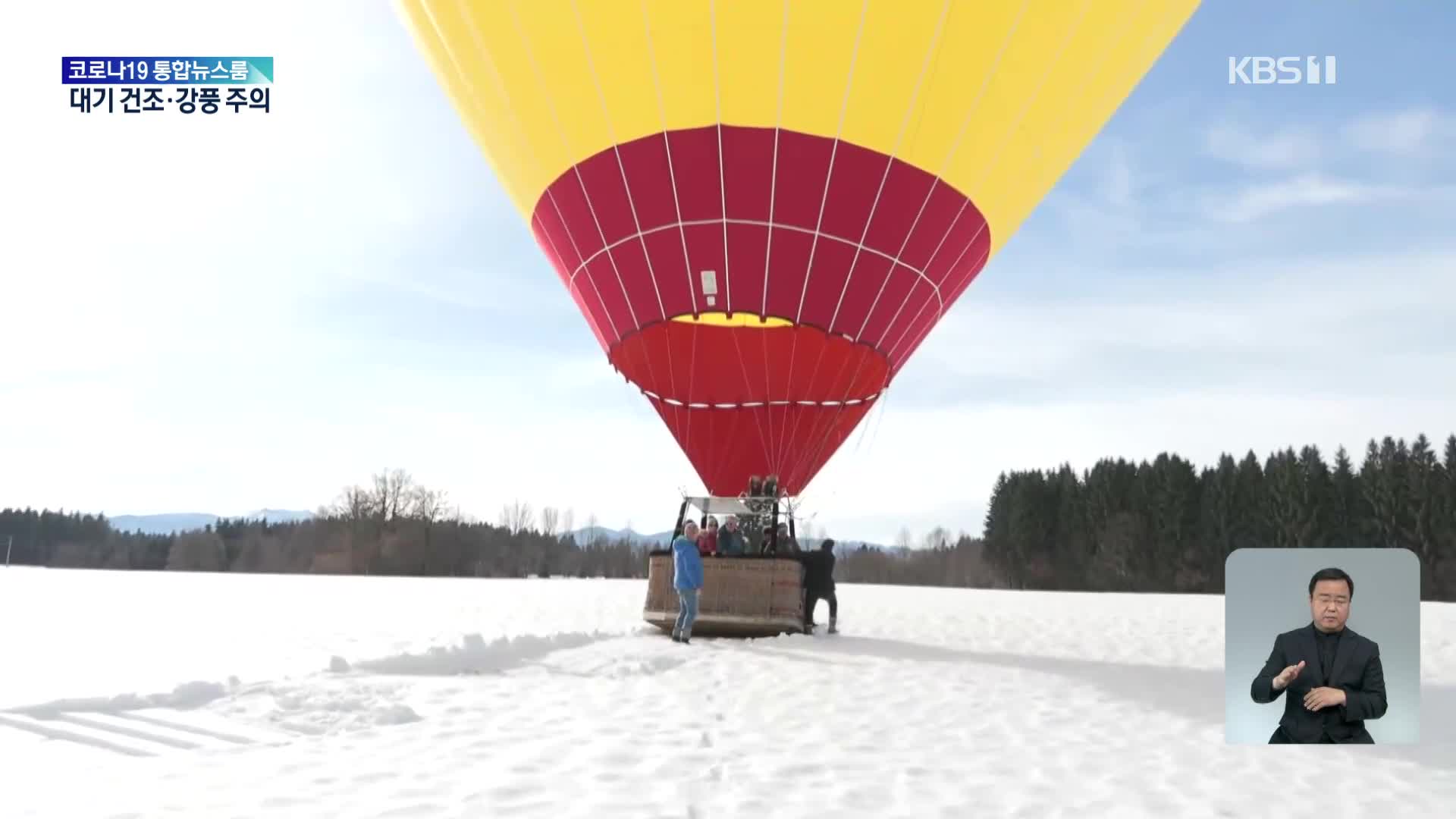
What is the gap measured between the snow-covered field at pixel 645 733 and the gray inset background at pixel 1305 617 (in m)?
0.17

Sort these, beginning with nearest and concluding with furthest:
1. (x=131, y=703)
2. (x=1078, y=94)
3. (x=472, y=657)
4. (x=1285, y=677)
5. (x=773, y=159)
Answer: (x=1285, y=677) < (x=131, y=703) < (x=472, y=657) < (x=773, y=159) < (x=1078, y=94)

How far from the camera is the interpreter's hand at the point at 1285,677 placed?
357cm

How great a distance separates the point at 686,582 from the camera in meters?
9.40

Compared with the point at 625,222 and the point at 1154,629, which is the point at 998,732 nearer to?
the point at 625,222

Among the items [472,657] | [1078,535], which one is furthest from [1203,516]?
[472,657]

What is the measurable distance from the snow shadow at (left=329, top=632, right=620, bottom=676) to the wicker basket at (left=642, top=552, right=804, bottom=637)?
0.94 metres

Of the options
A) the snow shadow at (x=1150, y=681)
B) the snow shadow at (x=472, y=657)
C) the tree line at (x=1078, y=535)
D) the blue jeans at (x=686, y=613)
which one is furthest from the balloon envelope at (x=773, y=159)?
the tree line at (x=1078, y=535)

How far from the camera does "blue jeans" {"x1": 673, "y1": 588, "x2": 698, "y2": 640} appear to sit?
944 centimetres

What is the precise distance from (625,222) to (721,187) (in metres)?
1.02

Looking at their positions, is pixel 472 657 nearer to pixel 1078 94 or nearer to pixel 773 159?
pixel 773 159

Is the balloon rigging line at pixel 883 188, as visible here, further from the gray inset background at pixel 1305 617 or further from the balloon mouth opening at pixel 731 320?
the gray inset background at pixel 1305 617

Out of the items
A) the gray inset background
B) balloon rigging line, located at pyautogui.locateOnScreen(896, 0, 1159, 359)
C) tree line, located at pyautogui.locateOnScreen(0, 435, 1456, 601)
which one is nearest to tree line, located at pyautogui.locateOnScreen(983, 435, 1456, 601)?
tree line, located at pyautogui.locateOnScreen(0, 435, 1456, 601)

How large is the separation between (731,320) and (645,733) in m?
6.25

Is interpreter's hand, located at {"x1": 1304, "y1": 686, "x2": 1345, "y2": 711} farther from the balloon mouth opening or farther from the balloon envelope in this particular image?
the balloon mouth opening
